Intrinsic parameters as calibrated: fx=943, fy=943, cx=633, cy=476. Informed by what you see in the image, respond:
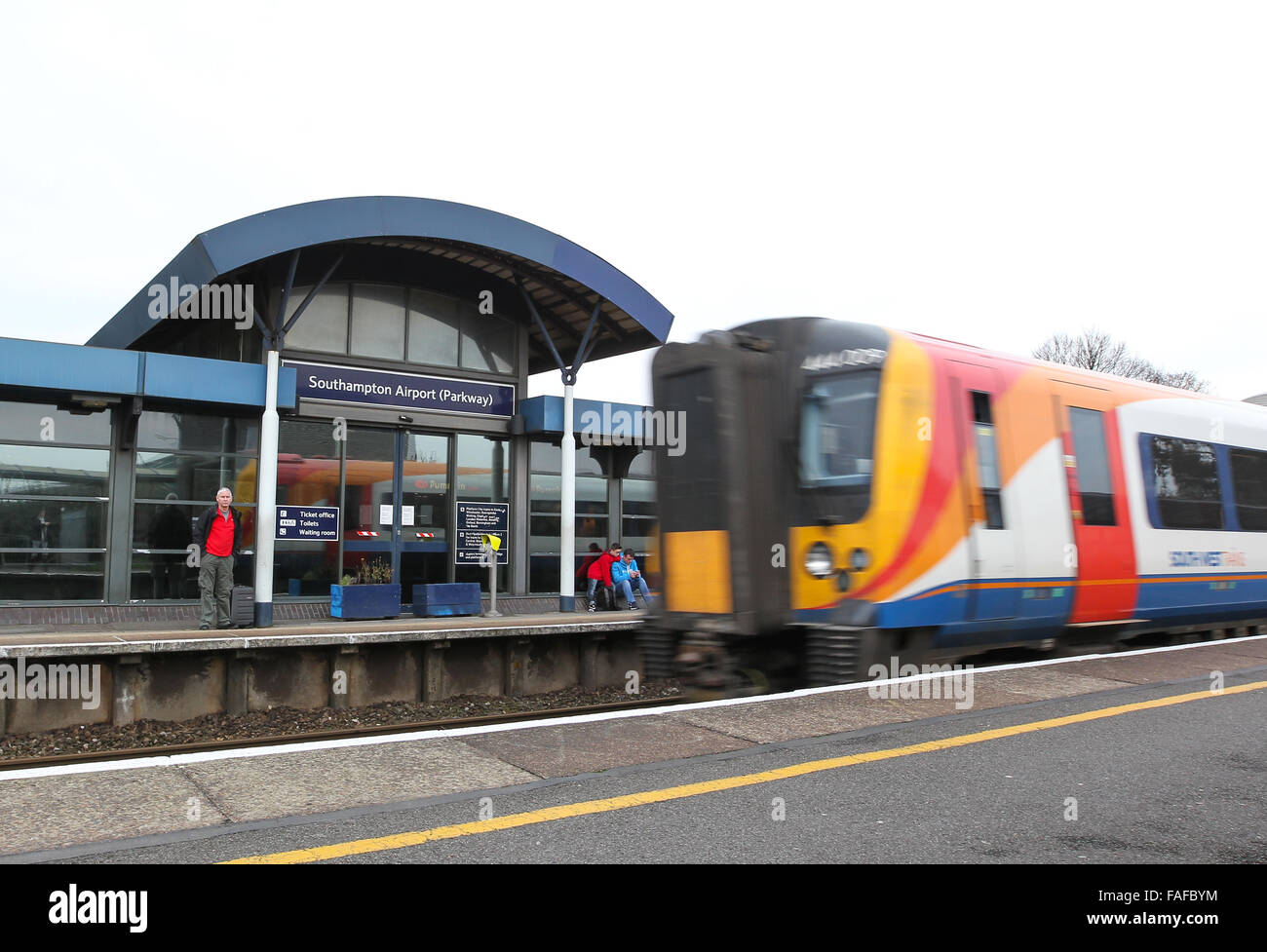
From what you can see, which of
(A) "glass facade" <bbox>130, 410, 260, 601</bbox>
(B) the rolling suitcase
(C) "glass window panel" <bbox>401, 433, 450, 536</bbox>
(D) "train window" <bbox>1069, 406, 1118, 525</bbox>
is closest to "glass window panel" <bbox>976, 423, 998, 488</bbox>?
(D) "train window" <bbox>1069, 406, 1118, 525</bbox>

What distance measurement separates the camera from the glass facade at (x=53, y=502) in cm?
1380

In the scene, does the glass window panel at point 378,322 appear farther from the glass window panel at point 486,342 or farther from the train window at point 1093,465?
the train window at point 1093,465

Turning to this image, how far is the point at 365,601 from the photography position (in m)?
15.3

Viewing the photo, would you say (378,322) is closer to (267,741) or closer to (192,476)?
(192,476)

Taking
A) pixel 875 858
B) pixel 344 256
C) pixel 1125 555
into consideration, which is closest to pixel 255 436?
pixel 344 256

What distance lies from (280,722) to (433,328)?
9.66 meters

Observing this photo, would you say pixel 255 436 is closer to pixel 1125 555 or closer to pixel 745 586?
pixel 745 586

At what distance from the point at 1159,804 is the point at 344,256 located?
574 inches

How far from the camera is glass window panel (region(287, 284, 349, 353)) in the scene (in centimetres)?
1623

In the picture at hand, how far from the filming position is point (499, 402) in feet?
59.0

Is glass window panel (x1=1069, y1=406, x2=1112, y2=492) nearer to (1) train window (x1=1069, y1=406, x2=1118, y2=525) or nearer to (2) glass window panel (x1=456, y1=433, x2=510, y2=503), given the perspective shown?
(1) train window (x1=1069, y1=406, x2=1118, y2=525)

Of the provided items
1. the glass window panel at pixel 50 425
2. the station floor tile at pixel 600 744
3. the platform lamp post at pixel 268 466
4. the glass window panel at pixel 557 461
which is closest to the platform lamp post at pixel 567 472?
the glass window panel at pixel 557 461

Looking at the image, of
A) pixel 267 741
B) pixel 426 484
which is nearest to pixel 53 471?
pixel 426 484

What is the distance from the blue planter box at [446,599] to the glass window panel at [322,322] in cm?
451
